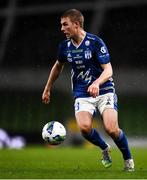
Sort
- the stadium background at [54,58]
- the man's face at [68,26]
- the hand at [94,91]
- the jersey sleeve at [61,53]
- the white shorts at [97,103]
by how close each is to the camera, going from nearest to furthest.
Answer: the hand at [94,91]
the man's face at [68,26]
the white shorts at [97,103]
the jersey sleeve at [61,53]
the stadium background at [54,58]

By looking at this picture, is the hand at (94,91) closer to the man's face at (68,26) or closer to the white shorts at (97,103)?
the white shorts at (97,103)

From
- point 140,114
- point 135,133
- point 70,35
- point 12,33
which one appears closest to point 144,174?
point 70,35

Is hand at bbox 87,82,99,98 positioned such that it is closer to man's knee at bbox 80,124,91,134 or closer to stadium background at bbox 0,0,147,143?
man's knee at bbox 80,124,91,134

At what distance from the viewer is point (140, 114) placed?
25047 millimetres

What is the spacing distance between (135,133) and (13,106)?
4280 millimetres

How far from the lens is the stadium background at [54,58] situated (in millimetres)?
24641

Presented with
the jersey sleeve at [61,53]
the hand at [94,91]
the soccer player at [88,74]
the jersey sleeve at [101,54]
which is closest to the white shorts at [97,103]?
the soccer player at [88,74]

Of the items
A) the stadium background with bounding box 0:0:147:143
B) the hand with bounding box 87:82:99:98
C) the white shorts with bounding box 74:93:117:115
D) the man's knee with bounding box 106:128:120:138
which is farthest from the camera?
the stadium background with bounding box 0:0:147:143

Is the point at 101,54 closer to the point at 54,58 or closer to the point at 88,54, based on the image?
the point at 88,54

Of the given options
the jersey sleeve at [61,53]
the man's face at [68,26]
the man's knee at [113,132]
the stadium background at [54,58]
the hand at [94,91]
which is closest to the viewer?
the hand at [94,91]

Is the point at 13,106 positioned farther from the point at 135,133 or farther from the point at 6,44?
the point at 135,133

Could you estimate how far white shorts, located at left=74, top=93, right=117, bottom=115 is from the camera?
9414 mm

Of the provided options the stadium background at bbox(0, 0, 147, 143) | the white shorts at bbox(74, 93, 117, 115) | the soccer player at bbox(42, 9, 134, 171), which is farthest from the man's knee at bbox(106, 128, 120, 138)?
the stadium background at bbox(0, 0, 147, 143)

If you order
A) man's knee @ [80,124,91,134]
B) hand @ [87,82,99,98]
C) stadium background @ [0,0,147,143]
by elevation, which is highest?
stadium background @ [0,0,147,143]
